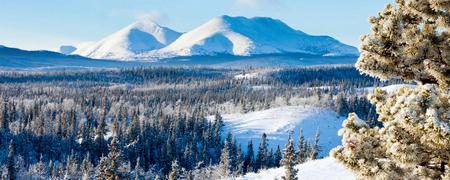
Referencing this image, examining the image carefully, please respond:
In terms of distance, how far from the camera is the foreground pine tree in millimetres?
12898

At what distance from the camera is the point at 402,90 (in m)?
13.5

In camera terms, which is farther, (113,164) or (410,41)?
(113,164)

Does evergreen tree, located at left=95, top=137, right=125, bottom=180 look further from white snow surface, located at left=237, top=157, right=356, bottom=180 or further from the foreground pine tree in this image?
the foreground pine tree

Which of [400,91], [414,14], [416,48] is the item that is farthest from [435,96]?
[414,14]

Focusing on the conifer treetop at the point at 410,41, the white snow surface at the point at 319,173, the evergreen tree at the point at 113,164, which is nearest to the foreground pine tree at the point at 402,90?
the conifer treetop at the point at 410,41

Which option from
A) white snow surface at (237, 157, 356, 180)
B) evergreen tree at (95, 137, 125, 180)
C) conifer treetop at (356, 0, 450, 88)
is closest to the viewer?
conifer treetop at (356, 0, 450, 88)

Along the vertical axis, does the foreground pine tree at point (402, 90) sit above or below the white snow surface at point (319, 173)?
above

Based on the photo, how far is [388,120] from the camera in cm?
1382

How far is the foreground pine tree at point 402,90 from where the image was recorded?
1290cm

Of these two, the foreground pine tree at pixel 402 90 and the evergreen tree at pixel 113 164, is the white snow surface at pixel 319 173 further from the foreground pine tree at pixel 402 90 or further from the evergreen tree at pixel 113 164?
→ the foreground pine tree at pixel 402 90

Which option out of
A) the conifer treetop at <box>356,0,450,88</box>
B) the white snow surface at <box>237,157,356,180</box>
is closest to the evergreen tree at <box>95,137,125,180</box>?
the white snow surface at <box>237,157,356,180</box>

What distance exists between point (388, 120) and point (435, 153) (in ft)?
4.97

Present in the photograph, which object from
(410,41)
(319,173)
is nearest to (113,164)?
(319,173)

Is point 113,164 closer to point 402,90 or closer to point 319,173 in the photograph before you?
point 319,173
